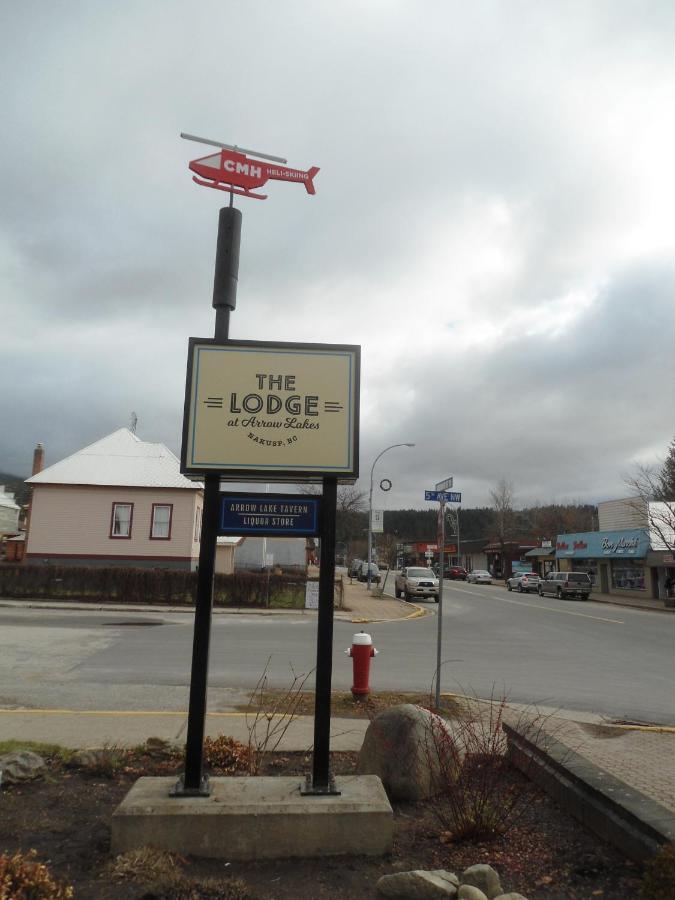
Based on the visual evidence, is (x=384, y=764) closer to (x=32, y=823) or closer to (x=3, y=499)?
(x=32, y=823)

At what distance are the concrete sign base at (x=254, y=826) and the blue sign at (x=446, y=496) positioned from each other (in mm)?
4965

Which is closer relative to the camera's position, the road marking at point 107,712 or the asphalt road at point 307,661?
the road marking at point 107,712

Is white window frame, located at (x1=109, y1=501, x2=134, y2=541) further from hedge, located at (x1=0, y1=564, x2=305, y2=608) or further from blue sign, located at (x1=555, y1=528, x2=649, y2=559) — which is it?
blue sign, located at (x1=555, y1=528, x2=649, y2=559)

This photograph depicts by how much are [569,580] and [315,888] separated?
39.1 meters

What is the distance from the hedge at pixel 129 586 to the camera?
1020 inches

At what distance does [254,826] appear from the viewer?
3902 millimetres

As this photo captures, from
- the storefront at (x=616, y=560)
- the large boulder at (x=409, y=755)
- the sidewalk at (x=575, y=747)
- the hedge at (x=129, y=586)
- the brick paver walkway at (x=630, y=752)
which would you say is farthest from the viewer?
the storefront at (x=616, y=560)

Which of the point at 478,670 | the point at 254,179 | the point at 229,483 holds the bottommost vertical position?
the point at 478,670

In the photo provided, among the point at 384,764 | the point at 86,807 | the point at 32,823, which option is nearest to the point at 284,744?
the point at 384,764

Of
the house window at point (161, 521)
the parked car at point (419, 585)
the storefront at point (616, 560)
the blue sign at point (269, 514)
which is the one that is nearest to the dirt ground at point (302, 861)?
the blue sign at point (269, 514)

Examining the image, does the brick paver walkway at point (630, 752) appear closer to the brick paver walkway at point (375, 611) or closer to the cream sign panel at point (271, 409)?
the cream sign panel at point (271, 409)

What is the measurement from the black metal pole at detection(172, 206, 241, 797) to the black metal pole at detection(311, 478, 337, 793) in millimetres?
759

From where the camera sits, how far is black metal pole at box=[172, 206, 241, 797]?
170 inches

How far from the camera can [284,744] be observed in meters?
6.35
